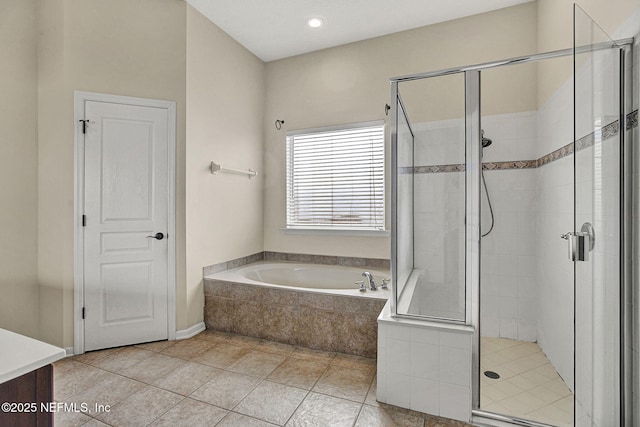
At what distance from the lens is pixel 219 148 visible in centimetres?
312

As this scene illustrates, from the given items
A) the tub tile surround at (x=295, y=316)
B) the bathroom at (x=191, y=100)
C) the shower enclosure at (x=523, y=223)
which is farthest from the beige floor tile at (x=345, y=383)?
the bathroom at (x=191, y=100)

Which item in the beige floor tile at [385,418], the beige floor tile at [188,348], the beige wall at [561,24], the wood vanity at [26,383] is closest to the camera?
the wood vanity at [26,383]

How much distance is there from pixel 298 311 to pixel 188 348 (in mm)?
920

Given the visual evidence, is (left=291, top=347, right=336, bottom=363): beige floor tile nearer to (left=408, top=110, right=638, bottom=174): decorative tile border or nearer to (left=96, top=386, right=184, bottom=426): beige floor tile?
(left=96, top=386, right=184, bottom=426): beige floor tile

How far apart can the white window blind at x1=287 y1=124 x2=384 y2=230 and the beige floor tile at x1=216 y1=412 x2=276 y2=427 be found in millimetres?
2045

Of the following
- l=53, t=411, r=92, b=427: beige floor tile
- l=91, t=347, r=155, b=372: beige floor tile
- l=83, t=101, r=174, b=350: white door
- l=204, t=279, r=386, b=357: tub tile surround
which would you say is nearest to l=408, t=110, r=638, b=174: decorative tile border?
l=204, t=279, r=386, b=357: tub tile surround

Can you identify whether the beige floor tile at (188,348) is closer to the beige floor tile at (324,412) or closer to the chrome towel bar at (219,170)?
the beige floor tile at (324,412)

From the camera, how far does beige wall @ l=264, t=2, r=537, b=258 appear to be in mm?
2846

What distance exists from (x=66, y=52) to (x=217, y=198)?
1.56m

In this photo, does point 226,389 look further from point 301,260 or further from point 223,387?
point 301,260

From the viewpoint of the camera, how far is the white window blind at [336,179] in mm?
3287

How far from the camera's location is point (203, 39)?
9.57 feet

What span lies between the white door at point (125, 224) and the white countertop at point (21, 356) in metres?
1.75

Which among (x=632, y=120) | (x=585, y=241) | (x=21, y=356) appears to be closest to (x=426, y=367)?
(x=585, y=241)
